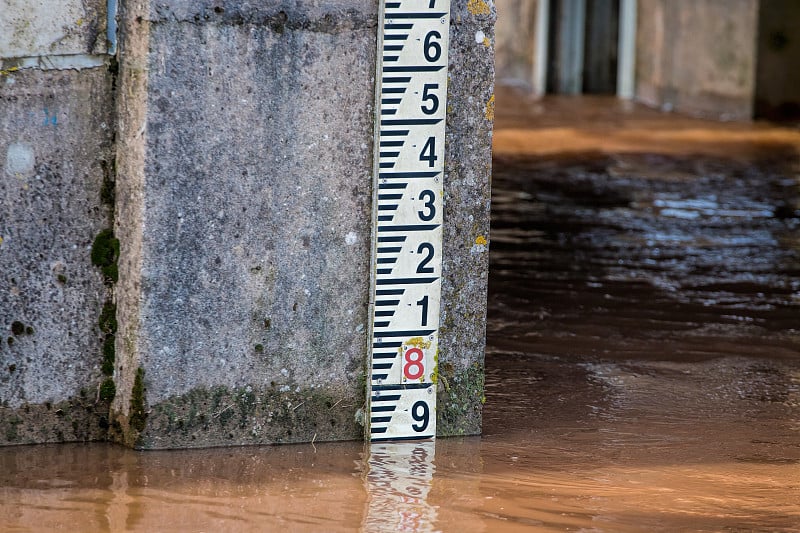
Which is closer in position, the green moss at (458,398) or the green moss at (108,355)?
the green moss at (108,355)

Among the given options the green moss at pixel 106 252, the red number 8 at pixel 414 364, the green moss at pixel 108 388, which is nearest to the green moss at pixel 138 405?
the green moss at pixel 108 388

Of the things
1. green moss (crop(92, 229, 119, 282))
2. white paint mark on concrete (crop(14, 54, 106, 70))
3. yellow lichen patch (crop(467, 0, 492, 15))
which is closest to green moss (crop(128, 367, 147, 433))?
green moss (crop(92, 229, 119, 282))

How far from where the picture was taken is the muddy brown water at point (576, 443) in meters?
3.08

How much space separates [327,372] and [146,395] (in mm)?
528

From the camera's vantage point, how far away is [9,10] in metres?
3.31

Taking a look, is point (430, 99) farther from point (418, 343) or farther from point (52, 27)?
point (52, 27)

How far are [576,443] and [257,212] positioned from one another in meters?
1.22

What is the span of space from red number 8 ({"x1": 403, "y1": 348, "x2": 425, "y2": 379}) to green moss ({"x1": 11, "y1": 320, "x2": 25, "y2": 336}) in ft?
3.62

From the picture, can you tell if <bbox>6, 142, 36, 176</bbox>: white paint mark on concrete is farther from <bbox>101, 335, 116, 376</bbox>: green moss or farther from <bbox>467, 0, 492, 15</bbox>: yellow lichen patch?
<bbox>467, 0, 492, 15</bbox>: yellow lichen patch

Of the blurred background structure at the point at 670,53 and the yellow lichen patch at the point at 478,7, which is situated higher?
the blurred background structure at the point at 670,53

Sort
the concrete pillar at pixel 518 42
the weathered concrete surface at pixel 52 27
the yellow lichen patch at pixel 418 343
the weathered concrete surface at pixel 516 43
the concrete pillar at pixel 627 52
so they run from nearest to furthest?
1. the weathered concrete surface at pixel 52 27
2. the yellow lichen patch at pixel 418 343
3. the concrete pillar at pixel 627 52
4. the concrete pillar at pixel 518 42
5. the weathered concrete surface at pixel 516 43

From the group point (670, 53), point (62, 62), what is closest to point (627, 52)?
point (670, 53)

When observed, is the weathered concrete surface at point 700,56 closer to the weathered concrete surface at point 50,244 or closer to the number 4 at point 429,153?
the number 4 at point 429,153

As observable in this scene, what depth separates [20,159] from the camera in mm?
3377
